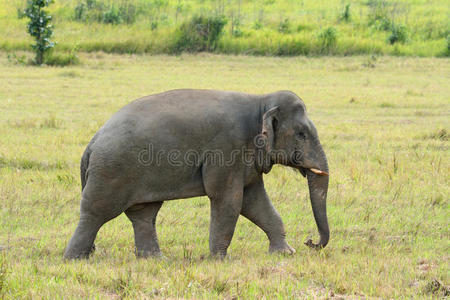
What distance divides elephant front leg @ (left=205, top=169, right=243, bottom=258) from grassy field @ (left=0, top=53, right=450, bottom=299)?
182mm

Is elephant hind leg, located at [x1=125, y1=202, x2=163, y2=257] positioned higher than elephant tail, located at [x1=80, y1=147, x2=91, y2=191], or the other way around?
elephant tail, located at [x1=80, y1=147, x2=91, y2=191]

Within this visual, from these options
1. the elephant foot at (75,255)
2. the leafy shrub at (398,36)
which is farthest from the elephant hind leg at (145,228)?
the leafy shrub at (398,36)

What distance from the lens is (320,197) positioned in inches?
250

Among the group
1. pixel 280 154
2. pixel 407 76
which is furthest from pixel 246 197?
pixel 407 76

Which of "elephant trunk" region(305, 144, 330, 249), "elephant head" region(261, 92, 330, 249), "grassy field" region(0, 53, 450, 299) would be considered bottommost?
"grassy field" region(0, 53, 450, 299)

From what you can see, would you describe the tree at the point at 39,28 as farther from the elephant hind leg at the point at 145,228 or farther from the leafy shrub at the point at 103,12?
the elephant hind leg at the point at 145,228

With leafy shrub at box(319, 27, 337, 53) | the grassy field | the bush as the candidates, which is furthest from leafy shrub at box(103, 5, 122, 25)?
the grassy field

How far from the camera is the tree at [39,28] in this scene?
27.0m

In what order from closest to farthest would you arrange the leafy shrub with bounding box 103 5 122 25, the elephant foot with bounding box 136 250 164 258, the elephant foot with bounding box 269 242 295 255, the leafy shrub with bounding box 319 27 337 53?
the elephant foot with bounding box 136 250 164 258, the elephant foot with bounding box 269 242 295 255, the leafy shrub with bounding box 319 27 337 53, the leafy shrub with bounding box 103 5 122 25

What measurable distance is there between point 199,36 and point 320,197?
27402mm

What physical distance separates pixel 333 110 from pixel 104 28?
2193 centimetres

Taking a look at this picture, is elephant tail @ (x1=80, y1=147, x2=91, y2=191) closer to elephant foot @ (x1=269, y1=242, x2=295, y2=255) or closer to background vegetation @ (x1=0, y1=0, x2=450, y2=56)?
elephant foot @ (x1=269, y1=242, x2=295, y2=255)

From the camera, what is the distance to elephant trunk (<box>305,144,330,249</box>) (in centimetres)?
627

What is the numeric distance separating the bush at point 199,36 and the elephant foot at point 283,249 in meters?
26.4
